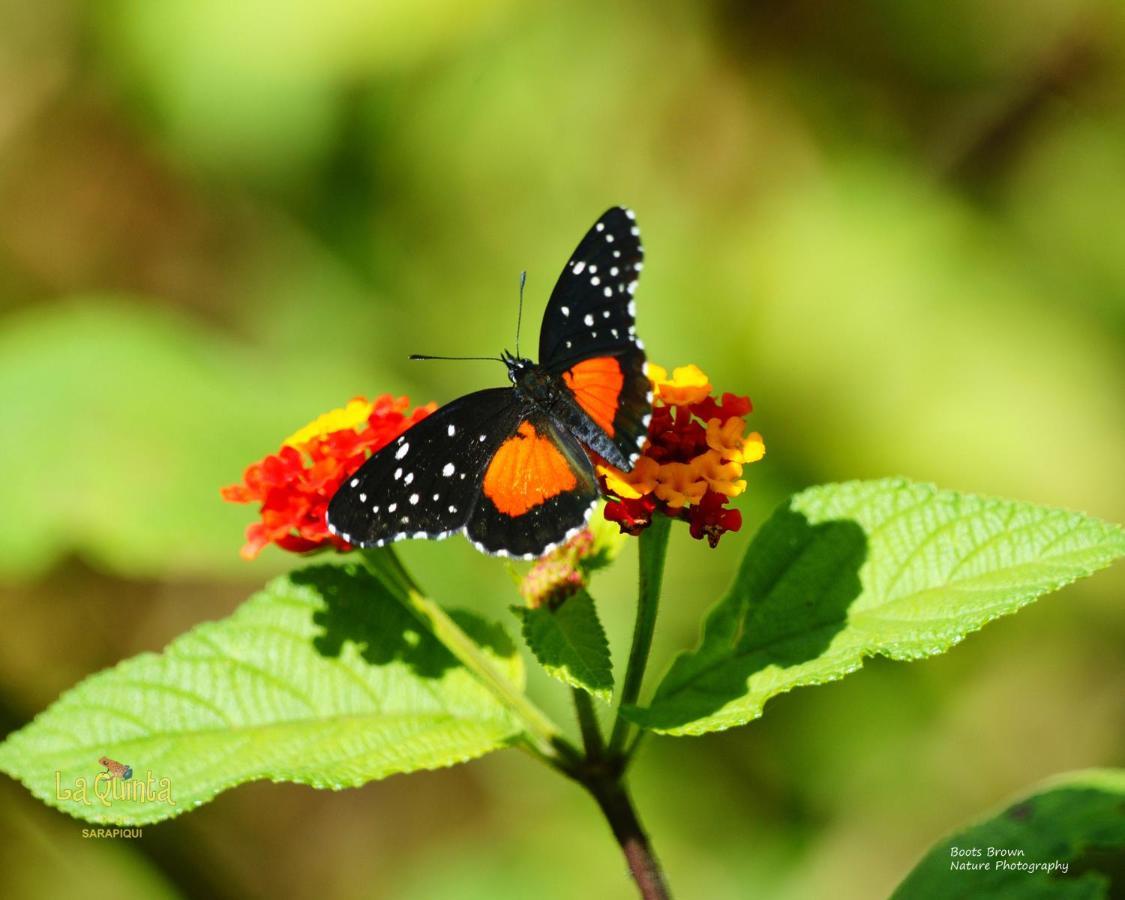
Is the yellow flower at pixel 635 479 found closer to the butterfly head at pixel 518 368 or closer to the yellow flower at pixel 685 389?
the yellow flower at pixel 685 389

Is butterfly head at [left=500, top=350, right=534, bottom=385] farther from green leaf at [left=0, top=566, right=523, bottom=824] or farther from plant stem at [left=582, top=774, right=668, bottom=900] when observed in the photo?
plant stem at [left=582, top=774, right=668, bottom=900]

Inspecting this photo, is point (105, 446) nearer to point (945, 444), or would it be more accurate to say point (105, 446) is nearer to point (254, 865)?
point (254, 865)

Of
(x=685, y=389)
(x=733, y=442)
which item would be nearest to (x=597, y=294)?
(x=685, y=389)

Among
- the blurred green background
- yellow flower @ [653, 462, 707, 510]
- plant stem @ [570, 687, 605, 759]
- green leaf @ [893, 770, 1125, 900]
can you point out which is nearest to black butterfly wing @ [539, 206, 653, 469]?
yellow flower @ [653, 462, 707, 510]

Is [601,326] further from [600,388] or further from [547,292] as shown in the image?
[547,292]

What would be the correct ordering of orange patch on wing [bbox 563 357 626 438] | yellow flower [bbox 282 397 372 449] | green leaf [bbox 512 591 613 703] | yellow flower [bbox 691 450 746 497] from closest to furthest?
green leaf [bbox 512 591 613 703], yellow flower [bbox 691 450 746 497], orange patch on wing [bbox 563 357 626 438], yellow flower [bbox 282 397 372 449]

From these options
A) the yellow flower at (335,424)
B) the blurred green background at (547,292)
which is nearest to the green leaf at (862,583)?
the yellow flower at (335,424)
